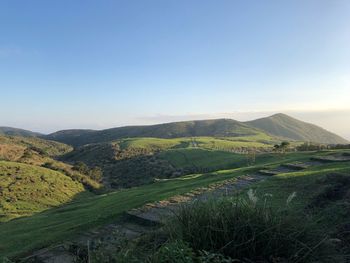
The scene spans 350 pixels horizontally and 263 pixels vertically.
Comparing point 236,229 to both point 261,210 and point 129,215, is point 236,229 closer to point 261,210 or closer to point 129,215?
point 261,210

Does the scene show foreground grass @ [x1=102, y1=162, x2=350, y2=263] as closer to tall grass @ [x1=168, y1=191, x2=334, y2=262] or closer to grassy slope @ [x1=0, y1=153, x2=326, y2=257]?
tall grass @ [x1=168, y1=191, x2=334, y2=262]

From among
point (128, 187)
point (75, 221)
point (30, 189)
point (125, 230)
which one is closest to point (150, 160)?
point (128, 187)

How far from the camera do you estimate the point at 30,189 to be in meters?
55.6

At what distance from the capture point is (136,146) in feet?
401

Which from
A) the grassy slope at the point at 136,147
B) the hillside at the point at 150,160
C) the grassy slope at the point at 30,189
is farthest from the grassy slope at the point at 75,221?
the grassy slope at the point at 136,147

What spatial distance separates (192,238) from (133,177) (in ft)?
227

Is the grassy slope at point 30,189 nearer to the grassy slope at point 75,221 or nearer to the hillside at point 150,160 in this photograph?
the hillside at point 150,160

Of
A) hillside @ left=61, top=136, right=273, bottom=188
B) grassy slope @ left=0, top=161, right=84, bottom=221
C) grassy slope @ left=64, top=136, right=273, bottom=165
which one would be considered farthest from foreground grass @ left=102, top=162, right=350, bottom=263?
grassy slope @ left=64, top=136, right=273, bottom=165

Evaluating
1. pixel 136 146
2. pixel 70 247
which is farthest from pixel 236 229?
pixel 136 146

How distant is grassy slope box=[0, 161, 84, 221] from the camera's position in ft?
156

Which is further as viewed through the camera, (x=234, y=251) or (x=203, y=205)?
(x=203, y=205)

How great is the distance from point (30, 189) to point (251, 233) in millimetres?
55264

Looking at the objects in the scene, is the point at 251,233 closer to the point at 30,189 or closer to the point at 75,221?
the point at 75,221

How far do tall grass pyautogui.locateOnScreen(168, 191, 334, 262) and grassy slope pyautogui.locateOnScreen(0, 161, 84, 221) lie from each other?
127 feet
